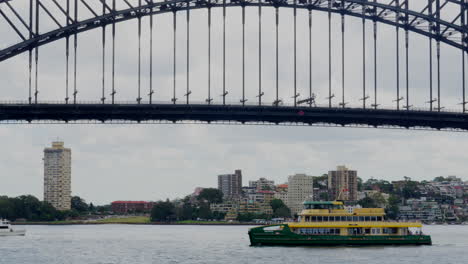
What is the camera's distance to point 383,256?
77.2 metres

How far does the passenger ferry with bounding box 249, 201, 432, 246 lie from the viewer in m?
84.8

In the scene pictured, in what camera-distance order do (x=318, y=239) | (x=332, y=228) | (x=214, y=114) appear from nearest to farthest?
1. (x=214, y=114)
2. (x=318, y=239)
3. (x=332, y=228)

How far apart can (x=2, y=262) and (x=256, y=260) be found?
19.1 m

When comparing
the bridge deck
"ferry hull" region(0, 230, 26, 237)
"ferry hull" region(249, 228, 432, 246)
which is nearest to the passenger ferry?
"ferry hull" region(249, 228, 432, 246)

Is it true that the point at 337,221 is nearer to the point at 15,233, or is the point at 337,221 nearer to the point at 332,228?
the point at 332,228

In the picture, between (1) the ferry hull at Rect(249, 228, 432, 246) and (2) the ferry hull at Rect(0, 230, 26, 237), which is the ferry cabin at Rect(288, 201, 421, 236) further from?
(2) the ferry hull at Rect(0, 230, 26, 237)

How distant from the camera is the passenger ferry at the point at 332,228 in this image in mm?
84812

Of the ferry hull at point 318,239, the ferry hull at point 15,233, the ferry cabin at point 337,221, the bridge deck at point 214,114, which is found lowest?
the ferry hull at point 15,233

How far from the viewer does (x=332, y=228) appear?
85.8 meters

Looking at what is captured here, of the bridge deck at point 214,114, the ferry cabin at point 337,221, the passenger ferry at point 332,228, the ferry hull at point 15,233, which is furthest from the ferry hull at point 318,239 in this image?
the ferry hull at point 15,233

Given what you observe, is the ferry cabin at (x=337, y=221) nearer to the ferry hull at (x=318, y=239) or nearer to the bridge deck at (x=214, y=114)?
the ferry hull at (x=318, y=239)

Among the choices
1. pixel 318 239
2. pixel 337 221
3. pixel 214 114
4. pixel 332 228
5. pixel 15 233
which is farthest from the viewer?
pixel 15 233

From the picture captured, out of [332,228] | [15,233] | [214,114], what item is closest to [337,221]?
[332,228]

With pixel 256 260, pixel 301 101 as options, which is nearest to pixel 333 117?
pixel 301 101
